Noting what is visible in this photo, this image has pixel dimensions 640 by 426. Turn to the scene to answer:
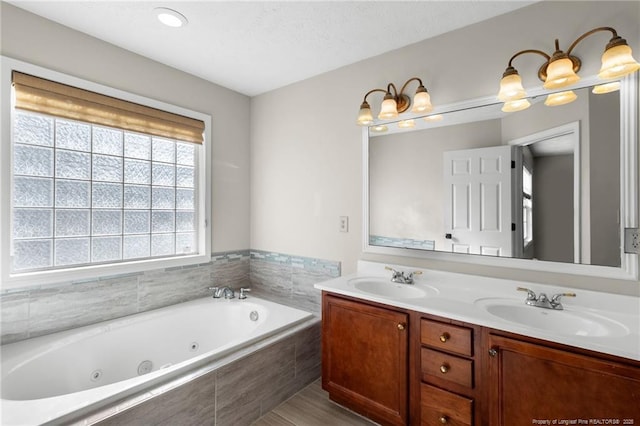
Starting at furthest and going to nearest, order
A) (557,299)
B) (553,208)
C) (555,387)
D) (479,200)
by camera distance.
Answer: (479,200), (553,208), (557,299), (555,387)

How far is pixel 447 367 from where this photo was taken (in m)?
1.50

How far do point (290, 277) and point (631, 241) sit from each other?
233 centimetres

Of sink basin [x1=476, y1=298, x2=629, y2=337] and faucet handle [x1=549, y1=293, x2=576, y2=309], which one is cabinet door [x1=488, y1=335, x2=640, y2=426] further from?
faucet handle [x1=549, y1=293, x2=576, y2=309]

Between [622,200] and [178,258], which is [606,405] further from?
[178,258]

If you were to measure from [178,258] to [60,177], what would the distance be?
1.01m

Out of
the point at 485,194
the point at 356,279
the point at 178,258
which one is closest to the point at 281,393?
the point at 356,279

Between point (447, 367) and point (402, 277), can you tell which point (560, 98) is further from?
point (447, 367)

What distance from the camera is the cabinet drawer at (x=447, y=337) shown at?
145 cm

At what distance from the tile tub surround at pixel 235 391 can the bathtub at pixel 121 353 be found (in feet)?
0.24

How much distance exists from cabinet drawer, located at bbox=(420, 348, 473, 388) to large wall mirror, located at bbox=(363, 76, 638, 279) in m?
0.67

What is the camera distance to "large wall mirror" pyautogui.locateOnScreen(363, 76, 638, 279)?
4.91 ft

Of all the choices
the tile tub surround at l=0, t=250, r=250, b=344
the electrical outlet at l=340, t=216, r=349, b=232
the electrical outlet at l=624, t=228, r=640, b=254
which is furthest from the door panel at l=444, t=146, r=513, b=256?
the tile tub surround at l=0, t=250, r=250, b=344

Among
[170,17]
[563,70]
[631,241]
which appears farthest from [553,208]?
[170,17]

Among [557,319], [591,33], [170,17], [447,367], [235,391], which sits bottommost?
[235,391]
